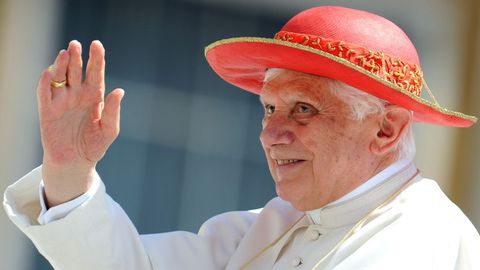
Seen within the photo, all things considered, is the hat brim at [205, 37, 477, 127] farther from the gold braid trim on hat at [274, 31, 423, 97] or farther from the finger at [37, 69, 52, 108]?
the finger at [37, 69, 52, 108]

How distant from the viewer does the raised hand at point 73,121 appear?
12.3 feet

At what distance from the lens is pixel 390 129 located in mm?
3914

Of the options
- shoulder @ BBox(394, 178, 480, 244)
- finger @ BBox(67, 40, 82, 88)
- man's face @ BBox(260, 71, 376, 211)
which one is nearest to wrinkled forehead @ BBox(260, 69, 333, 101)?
man's face @ BBox(260, 71, 376, 211)

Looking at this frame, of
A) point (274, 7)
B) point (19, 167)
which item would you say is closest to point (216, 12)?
point (274, 7)

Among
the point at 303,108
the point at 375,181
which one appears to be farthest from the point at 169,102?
the point at 375,181

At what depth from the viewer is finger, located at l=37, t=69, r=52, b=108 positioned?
372 cm

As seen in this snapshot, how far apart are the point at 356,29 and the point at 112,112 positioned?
31.3 inches

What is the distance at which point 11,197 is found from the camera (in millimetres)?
3959

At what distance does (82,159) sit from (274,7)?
4.74m

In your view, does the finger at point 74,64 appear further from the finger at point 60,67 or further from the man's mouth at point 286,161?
the man's mouth at point 286,161

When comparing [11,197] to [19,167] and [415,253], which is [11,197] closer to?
[415,253]

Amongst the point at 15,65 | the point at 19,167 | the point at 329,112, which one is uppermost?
the point at 329,112

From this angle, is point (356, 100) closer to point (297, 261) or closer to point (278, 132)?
point (278, 132)

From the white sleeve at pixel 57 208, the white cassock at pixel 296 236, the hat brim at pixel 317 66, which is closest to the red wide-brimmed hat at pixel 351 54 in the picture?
the hat brim at pixel 317 66
